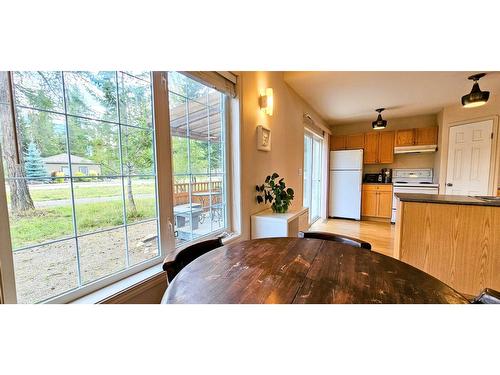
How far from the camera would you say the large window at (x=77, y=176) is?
2.86ft

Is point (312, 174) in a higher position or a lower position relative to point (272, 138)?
lower

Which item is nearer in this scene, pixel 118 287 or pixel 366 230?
pixel 118 287

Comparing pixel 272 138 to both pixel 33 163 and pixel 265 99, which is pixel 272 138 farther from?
pixel 33 163

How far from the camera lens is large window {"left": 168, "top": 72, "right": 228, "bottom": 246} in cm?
157

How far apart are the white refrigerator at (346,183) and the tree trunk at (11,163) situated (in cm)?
517

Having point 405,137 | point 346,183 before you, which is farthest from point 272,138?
point 405,137

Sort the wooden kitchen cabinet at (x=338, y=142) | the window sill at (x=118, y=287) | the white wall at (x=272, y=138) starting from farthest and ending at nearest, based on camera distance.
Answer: the wooden kitchen cabinet at (x=338, y=142), the white wall at (x=272, y=138), the window sill at (x=118, y=287)

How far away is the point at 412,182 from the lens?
15.2ft

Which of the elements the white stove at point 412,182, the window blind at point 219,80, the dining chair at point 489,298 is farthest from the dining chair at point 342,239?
the white stove at point 412,182

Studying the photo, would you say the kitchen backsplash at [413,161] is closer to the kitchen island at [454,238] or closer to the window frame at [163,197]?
the kitchen island at [454,238]

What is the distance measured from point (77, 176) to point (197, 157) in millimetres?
849
